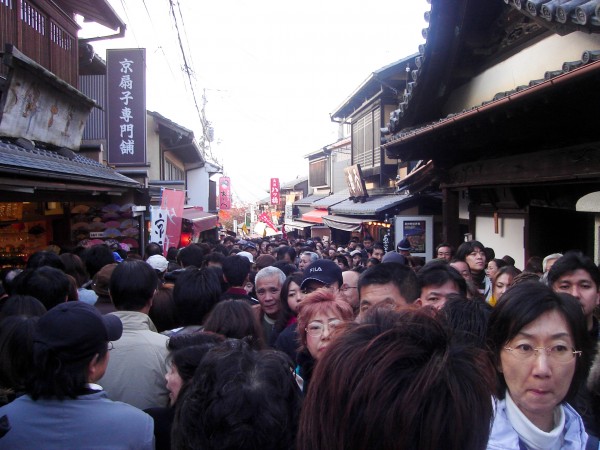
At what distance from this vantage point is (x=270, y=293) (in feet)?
16.1

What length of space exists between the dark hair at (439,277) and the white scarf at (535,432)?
174 centimetres

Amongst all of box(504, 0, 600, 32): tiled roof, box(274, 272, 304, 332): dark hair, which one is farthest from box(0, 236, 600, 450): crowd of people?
box(504, 0, 600, 32): tiled roof

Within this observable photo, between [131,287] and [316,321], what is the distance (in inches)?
61.7

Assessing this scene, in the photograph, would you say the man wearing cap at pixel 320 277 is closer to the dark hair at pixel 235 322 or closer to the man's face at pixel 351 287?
the man's face at pixel 351 287

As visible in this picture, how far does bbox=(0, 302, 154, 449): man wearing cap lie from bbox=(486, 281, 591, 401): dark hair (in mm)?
1620

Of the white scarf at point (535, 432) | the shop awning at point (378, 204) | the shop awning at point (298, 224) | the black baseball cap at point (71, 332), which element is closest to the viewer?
the white scarf at point (535, 432)

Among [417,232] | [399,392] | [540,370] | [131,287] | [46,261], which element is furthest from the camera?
[417,232]

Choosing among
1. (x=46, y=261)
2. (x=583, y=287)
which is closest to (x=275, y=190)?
(x=46, y=261)

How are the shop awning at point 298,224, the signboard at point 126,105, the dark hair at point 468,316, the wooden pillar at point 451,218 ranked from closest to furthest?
1. the dark hair at point 468,316
2. the wooden pillar at point 451,218
3. the signboard at point 126,105
4. the shop awning at point 298,224

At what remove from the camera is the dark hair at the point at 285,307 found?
4531 millimetres

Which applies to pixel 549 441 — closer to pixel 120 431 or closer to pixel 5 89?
pixel 120 431

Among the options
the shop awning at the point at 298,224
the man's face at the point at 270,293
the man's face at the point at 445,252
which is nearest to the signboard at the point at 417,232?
the man's face at the point at 445,252

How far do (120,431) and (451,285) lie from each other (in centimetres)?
253

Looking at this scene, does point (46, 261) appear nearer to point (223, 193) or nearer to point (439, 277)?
point (439, 277)
